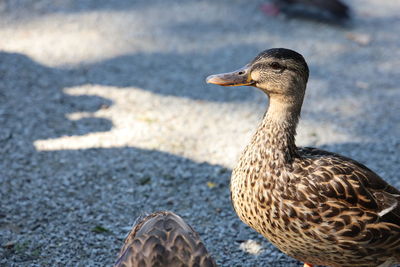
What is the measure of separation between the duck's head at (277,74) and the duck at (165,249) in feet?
3.24

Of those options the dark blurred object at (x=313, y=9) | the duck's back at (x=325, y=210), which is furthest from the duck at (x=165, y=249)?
the dark blurred object at (x=313, y=9)

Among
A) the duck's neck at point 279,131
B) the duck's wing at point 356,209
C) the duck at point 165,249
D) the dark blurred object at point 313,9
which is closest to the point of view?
the duck at point 165,249

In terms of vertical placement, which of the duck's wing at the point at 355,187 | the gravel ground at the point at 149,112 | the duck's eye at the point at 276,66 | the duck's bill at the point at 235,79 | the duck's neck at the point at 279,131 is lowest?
the gravel ground at the point at 149,112

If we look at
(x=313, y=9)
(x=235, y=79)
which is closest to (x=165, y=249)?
(x=235, y=79)

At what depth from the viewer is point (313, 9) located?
791 cm

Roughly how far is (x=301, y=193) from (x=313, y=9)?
5667 mm

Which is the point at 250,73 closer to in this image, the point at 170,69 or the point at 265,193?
the point at 265,193

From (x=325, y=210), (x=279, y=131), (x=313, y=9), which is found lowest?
(x=325, y=210)

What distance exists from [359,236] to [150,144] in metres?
2.48

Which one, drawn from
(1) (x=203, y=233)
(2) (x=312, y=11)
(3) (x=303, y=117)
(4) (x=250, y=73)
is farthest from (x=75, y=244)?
(2) (x=312, y=11)

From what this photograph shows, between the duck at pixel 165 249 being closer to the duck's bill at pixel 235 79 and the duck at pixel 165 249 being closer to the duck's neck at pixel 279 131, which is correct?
the duck's neck at pixel 279 131

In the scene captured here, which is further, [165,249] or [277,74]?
[277,74]

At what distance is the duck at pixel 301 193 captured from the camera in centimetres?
280

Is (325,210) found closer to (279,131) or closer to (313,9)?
(279,131)
